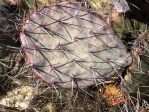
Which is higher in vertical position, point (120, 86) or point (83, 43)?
point (83, 43)

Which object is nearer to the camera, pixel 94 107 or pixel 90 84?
pixel 90 84

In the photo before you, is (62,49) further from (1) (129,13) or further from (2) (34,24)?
(1) (129,13)

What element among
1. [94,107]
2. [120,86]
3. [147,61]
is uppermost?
[147,61]

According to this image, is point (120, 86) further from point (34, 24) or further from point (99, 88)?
point (34, 24)

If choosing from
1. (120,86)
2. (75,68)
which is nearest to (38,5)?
(75,68)

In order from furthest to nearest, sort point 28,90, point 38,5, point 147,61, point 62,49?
1. point 28,90
2. point 38,5
3. point 147,61
4. point 62,49

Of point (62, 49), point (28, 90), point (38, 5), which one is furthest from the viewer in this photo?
point (28, 90)
